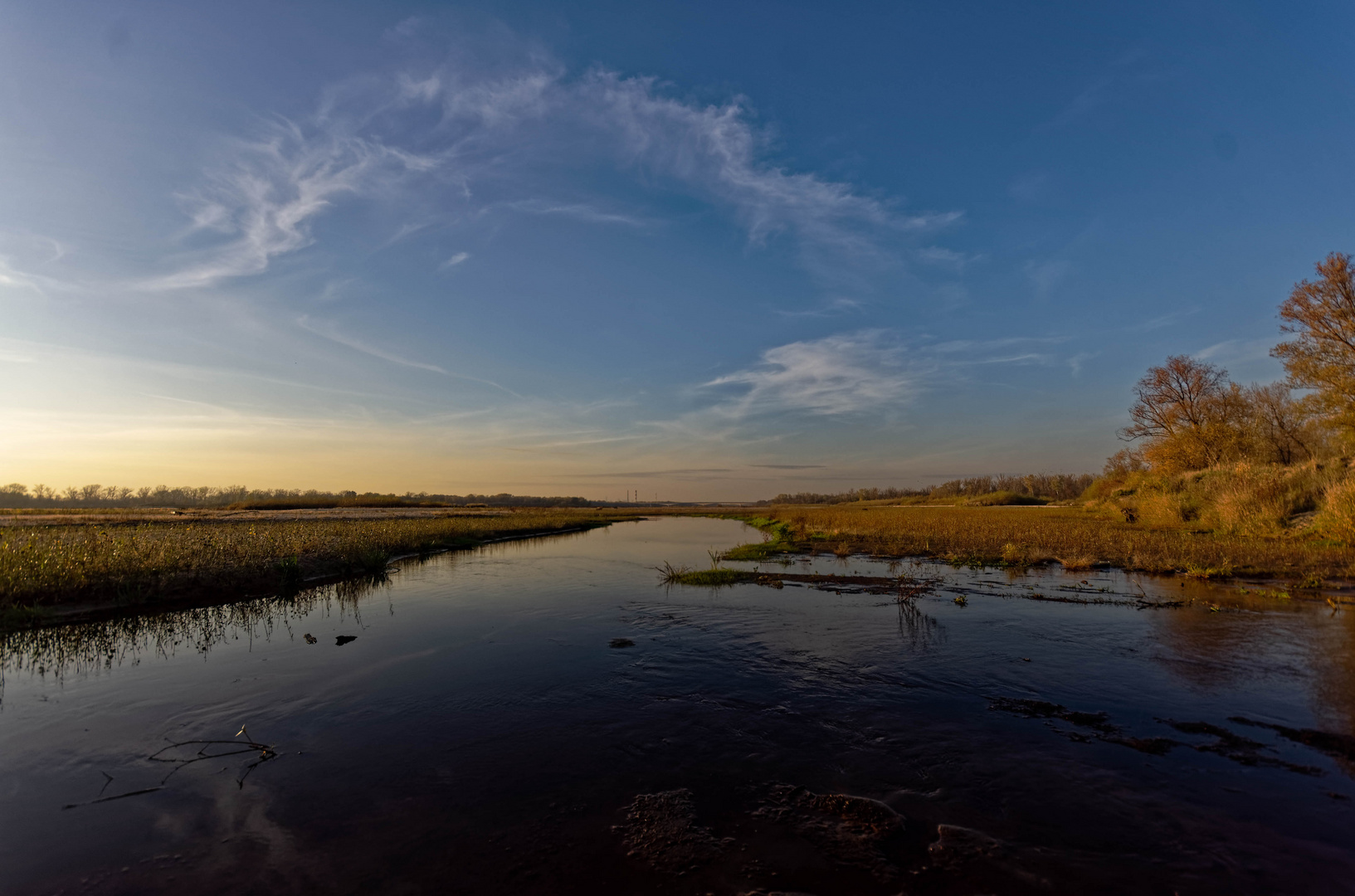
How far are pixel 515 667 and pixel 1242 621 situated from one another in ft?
50.7

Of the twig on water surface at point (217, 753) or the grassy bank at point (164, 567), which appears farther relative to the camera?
the grassy bank at point (164, 567)

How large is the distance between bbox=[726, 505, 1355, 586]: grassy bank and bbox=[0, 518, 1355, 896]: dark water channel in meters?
7.12

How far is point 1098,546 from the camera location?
25.3m

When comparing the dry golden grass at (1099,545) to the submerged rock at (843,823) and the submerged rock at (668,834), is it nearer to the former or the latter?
the submerged rock at (843,823)

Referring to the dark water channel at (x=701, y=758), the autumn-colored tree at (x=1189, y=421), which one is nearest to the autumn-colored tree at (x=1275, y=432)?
the autumn-colored tree at (x=1189, y=421)

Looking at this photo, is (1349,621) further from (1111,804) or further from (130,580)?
(130,580)

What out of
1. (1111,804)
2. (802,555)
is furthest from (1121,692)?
(802,555)

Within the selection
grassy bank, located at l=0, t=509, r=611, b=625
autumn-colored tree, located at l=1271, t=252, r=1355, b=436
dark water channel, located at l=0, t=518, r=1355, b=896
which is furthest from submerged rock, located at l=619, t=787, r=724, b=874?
autumn-colored tree, located at l=1271, t=252, r=1355, b=436

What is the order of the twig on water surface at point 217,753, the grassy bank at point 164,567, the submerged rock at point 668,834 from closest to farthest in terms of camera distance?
A: 1. the submerged rock at point 668,834
2. the twig on water surface at point 217,753
3. the grassy bank at point 164,567

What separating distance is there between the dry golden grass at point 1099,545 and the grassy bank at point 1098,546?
3 cm

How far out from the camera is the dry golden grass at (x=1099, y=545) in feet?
61.7

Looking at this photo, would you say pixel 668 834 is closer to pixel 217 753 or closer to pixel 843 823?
pixel 843 823

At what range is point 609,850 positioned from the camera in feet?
17.3

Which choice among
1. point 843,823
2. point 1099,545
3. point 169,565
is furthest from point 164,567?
point 1099,545
